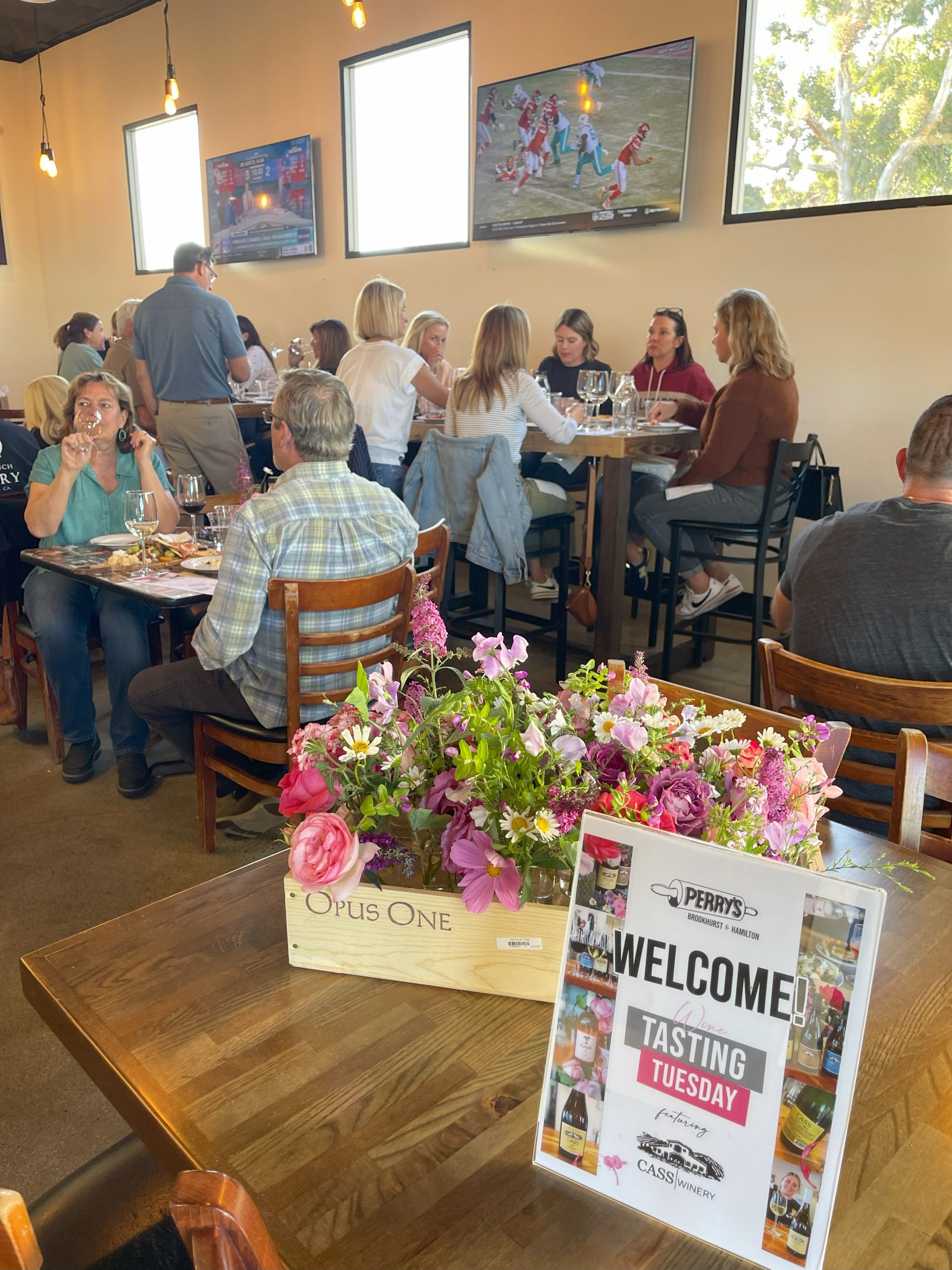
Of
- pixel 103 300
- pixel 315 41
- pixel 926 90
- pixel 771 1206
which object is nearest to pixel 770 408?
pixel 926 90

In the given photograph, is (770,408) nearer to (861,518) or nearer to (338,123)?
(861,518)

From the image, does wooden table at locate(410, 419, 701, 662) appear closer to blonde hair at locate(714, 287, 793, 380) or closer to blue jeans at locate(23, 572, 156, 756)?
blonde hair at locate(714, 287, 793, 380)

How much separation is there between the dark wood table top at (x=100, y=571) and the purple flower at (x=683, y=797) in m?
1.69

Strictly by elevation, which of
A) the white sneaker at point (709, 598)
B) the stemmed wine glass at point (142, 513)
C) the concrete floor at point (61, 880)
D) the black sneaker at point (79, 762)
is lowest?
Result: the concrete floor at point (61, 880)

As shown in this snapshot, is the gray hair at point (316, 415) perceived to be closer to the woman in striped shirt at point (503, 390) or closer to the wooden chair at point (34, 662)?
the wooden chair at point (34, 662)

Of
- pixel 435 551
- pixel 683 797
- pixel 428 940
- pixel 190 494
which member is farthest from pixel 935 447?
pixel 190 494

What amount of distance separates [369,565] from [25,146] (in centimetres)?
979

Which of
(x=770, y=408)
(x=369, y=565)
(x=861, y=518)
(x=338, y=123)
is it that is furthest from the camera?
(x=338, y=123)

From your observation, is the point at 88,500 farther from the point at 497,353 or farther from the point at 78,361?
the point at 78,361

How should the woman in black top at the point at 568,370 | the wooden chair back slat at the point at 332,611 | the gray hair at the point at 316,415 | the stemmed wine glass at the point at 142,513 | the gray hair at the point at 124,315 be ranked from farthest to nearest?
the gray hair at the point at 124,315 → the woman in black top at the point at 568,370 → the stemmed wine glass at the point at 142,513 → the gray hair at the point at 316,415 → the wooden chair back slat at the point at 332,611

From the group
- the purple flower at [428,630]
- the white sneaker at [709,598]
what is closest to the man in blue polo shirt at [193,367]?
the white sneaker at [709,598]

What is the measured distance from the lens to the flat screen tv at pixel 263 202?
666cm

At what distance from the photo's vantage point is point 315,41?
20.8 feet

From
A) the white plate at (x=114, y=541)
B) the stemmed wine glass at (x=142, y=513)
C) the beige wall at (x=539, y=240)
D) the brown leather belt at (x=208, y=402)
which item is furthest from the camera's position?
the brown leather belt at (x=208, y=402)
